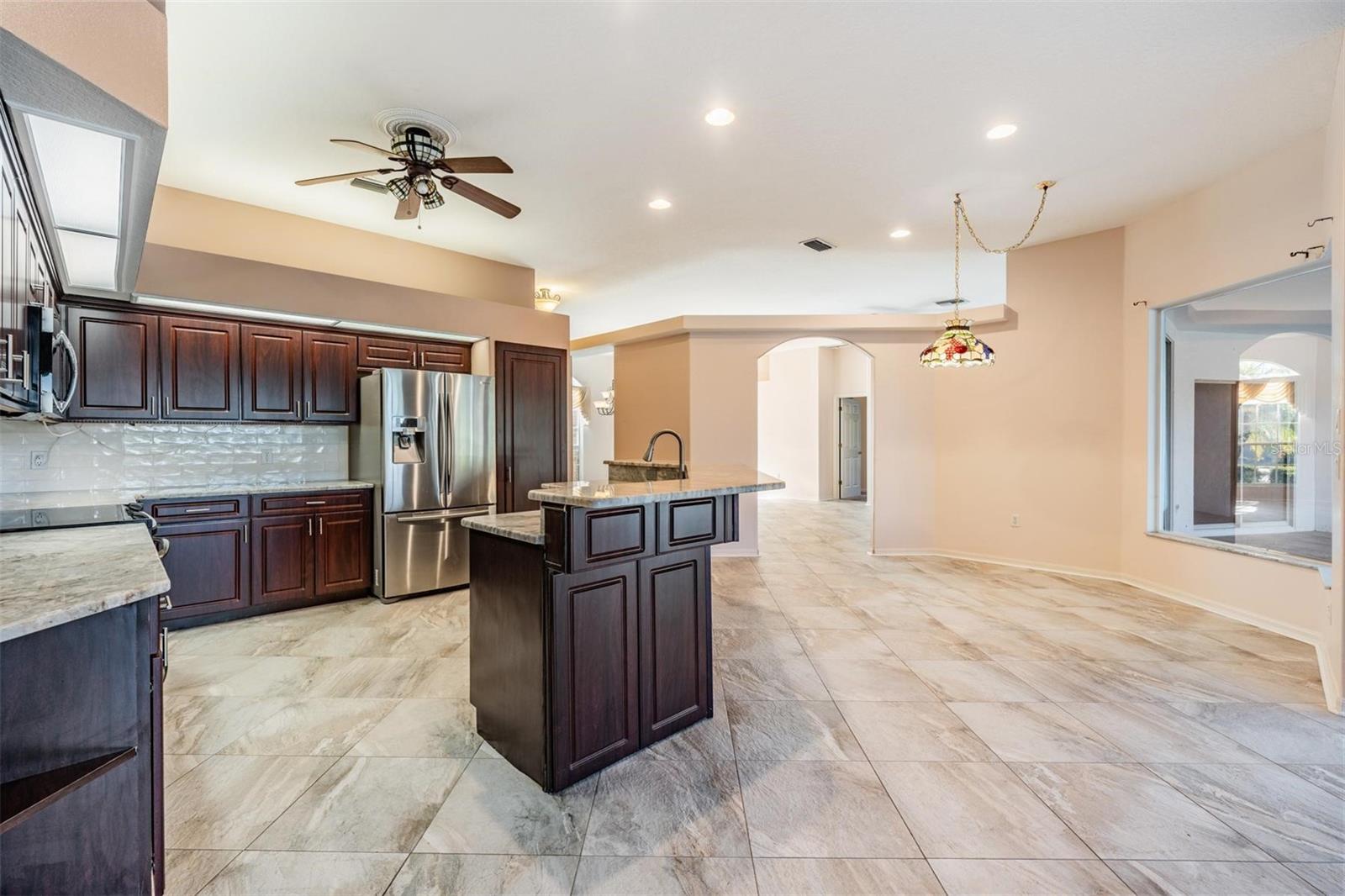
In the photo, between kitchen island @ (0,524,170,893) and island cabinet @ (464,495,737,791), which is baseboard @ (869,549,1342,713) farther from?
kitchen island @ (0,524,170,893)

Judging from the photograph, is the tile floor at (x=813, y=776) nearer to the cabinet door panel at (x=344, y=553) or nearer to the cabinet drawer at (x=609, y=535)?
the cabinet door panel at (x=344, y=553)

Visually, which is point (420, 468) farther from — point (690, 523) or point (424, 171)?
point (690, 523)

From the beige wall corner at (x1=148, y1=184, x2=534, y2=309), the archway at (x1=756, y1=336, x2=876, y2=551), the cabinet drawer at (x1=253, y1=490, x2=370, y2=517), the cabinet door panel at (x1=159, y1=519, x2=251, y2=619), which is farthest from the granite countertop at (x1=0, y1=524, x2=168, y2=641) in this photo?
the archway at (x1=756, y1=336, x2=876, y2=551)

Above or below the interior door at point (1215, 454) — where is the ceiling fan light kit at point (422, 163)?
above

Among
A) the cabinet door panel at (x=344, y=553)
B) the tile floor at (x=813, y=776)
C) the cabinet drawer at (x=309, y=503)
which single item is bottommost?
the tile floor at (x=813, y=776)

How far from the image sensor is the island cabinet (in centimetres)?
189

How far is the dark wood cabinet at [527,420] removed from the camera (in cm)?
509

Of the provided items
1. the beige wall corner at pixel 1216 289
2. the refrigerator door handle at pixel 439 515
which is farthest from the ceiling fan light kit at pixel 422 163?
the beige wall corner at pixel 1216 289

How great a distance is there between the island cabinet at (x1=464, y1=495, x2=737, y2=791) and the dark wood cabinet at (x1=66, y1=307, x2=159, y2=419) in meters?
3.07

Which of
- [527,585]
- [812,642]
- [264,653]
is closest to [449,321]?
[264,653]

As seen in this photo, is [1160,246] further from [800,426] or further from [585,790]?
[800,426]

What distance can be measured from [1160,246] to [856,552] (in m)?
3.75

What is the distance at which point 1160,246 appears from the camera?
4.32 m

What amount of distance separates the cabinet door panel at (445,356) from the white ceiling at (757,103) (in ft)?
3.23
